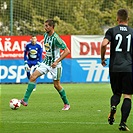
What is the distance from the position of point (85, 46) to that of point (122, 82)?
727 inches

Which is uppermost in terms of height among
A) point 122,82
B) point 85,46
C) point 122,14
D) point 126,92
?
point 122,14

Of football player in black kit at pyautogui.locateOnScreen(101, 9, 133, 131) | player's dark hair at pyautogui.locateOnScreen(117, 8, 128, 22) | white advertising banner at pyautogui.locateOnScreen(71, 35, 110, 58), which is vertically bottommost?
white advertising banner at pyautogui.locateOnScreen(71, 35, 110, 58)

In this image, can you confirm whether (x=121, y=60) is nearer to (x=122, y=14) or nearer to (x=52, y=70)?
(x=122, y=14)

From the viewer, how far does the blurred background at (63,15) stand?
106ft

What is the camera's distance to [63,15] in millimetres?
35000

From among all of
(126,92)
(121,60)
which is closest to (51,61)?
(121,60)

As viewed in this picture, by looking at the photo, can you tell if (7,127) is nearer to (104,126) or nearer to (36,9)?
(104,126)

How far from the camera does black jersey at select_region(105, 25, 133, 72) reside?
1066 cm

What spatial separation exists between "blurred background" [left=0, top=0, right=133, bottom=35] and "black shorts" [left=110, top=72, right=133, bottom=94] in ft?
67.7

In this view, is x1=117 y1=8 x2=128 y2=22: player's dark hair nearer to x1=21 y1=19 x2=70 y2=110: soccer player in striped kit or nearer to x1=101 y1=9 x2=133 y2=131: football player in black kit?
x1=101 y1=9 x2=133 y2=131: football player in black kit

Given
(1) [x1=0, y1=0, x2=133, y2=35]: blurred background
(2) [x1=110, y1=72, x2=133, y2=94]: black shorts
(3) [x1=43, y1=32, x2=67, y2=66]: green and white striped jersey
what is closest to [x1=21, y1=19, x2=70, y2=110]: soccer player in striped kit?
(3) [x1=43, y1=32, x2=67, y2=66]: green and white striped jersey

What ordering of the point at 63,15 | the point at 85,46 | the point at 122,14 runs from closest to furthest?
the point at 122,14 → the point at 85,46 → the point at 63,15

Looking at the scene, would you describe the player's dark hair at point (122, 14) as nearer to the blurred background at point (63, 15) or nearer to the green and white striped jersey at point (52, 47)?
the green and white striped jersey at point (52, 47)

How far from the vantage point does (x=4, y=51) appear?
28.4 m
